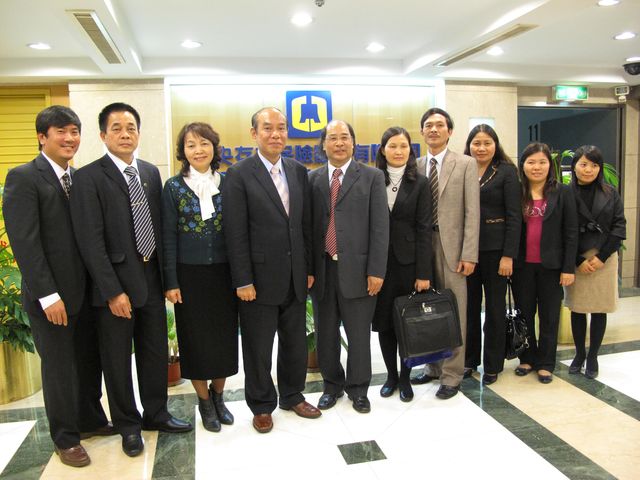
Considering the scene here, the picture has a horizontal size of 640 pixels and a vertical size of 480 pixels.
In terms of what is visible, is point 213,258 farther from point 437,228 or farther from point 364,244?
point 437,228

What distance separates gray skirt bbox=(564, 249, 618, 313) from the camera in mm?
3496

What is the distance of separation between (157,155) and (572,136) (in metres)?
5.58

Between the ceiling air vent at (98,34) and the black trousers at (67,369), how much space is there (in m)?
2.03

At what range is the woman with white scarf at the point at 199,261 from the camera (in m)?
2.72

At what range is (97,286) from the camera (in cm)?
255

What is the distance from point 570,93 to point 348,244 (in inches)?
203

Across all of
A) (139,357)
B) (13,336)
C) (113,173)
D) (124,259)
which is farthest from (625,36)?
(13,336)

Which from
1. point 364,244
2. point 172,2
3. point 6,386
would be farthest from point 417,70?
point 6,386

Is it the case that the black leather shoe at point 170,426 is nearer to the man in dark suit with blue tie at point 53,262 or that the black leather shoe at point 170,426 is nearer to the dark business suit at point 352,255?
the man in dark suit with blue tie at point 53,262

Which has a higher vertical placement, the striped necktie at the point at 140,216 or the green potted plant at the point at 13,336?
the striped necktie at the point at 140,216

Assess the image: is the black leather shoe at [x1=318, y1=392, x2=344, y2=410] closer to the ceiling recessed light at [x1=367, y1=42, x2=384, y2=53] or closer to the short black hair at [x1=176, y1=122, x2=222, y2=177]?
the short black hair at [x1=176, y1=122, x2=222, y2=177]

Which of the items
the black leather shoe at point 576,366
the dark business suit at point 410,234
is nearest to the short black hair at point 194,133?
the dark business suit at point 410,234

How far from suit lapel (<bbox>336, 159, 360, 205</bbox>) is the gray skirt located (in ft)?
5.69

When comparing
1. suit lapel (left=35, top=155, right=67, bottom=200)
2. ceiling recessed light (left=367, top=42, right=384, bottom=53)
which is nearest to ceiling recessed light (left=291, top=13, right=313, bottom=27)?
ceiling recessed light (left=367, top=42, right=384, bottom=53)
